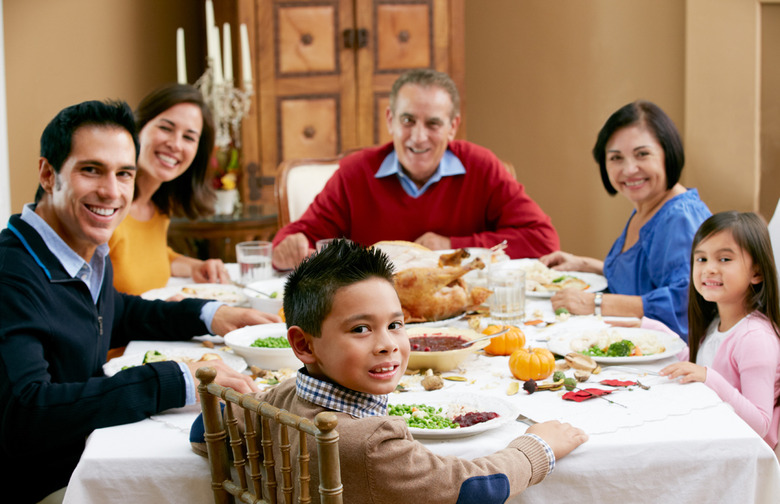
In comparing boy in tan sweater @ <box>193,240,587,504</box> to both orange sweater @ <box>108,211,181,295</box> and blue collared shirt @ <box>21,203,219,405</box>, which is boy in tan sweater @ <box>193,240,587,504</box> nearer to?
blue collared shirt @ <box>21,203,219,405</box>

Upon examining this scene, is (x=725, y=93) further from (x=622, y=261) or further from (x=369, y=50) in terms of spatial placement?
(x=622, y=261)

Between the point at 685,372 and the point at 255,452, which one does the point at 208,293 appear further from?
the point at 685,372

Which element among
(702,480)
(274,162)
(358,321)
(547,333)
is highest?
(274,162)

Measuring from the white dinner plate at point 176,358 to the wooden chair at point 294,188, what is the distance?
62.6 inches

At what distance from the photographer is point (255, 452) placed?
119cm

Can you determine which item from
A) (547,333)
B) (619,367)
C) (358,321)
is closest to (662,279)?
(547,333)

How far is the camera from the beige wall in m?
4.00

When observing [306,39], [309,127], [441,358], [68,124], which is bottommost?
[441,358]

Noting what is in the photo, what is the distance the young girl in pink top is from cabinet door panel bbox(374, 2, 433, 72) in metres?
2.75

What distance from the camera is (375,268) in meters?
1.18

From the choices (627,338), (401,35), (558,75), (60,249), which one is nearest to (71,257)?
(60,249)

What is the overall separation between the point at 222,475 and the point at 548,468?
49 cm

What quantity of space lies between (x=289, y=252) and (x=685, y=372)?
1.57 m

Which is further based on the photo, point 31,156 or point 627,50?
point 627,50
